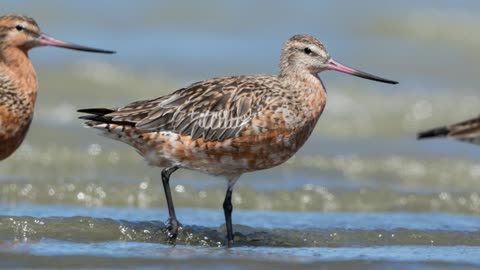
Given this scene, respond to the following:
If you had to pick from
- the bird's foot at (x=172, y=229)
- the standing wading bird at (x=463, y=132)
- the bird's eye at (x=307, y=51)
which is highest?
the bird's eye at (x=307, y=51)

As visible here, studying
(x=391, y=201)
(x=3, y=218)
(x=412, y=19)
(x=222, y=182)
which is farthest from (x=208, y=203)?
(x=412, y=19)

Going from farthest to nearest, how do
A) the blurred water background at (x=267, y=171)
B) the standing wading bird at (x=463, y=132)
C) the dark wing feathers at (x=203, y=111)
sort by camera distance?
the dark wing feathers at (x=203, y=111)
the blurred water background at (x=267, y=171)
the standing wading bird at (x=463, y=132)

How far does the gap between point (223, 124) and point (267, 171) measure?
4.12m

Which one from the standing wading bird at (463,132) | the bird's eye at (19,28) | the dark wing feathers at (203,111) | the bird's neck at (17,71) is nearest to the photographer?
the standing wading bird at (463,132)

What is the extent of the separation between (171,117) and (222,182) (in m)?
3.17

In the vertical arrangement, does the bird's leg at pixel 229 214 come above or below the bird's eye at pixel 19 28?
below

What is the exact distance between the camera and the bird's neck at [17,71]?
36.3 feet

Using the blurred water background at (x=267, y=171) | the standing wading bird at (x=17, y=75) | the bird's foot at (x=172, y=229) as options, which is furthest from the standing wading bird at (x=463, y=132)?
the standing wading bird at (x=17, y=75)

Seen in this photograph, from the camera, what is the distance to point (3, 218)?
1060 cm

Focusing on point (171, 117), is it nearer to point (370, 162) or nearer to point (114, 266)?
point (114, 266)

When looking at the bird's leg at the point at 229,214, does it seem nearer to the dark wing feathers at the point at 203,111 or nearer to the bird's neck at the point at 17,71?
the dark wing feathers at the point at 203,111

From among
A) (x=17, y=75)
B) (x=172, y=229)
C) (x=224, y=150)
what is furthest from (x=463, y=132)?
(x=17, y=75)

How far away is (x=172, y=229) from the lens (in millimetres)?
10602

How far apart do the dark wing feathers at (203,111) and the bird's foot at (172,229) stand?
75cm
